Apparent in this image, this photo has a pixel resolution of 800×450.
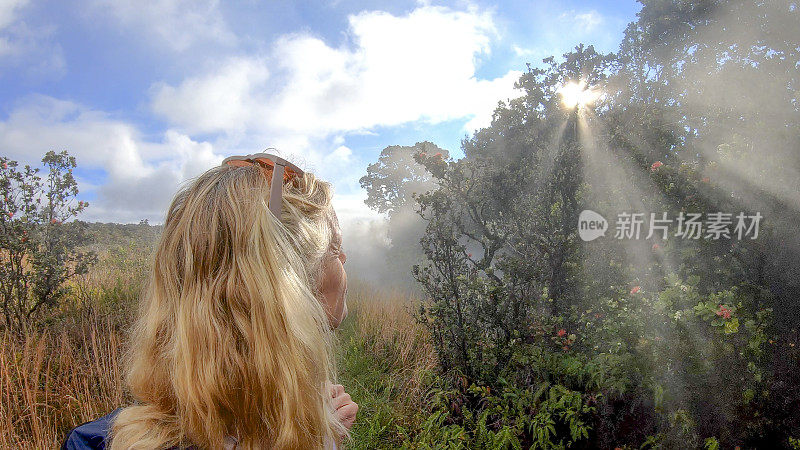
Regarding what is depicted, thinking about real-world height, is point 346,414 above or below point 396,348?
above

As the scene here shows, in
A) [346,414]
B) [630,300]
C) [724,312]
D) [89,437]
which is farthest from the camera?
[630,300]

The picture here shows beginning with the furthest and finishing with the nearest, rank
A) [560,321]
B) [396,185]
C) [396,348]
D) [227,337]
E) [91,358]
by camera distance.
→ [396,185] → [396,348] → [91,358] → [560,321] → [227,337]

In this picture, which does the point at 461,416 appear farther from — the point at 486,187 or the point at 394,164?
Answer: the point at 394,164

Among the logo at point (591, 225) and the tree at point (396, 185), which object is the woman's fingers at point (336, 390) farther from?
the tree at point (396, 185)

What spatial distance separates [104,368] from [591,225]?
5169 millimetres

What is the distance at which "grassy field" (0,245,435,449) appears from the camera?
3.18 meters

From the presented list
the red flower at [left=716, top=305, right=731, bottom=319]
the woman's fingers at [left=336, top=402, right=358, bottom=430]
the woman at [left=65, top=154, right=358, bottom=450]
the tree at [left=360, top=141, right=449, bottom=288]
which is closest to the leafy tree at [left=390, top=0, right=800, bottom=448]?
the red flower at [left=716, top=305, right=731, bottom=319]

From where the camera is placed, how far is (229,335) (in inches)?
34.7

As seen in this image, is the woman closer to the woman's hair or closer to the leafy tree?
the woman's hair

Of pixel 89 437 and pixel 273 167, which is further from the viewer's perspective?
pixel 273 167

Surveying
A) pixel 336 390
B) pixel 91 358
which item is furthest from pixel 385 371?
pixel 336 390

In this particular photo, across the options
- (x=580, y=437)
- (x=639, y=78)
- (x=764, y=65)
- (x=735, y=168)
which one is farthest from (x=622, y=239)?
(x=639, y=78)

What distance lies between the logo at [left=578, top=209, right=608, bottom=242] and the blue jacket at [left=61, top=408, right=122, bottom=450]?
4.85 m

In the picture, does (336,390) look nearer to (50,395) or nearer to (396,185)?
(50,395)
